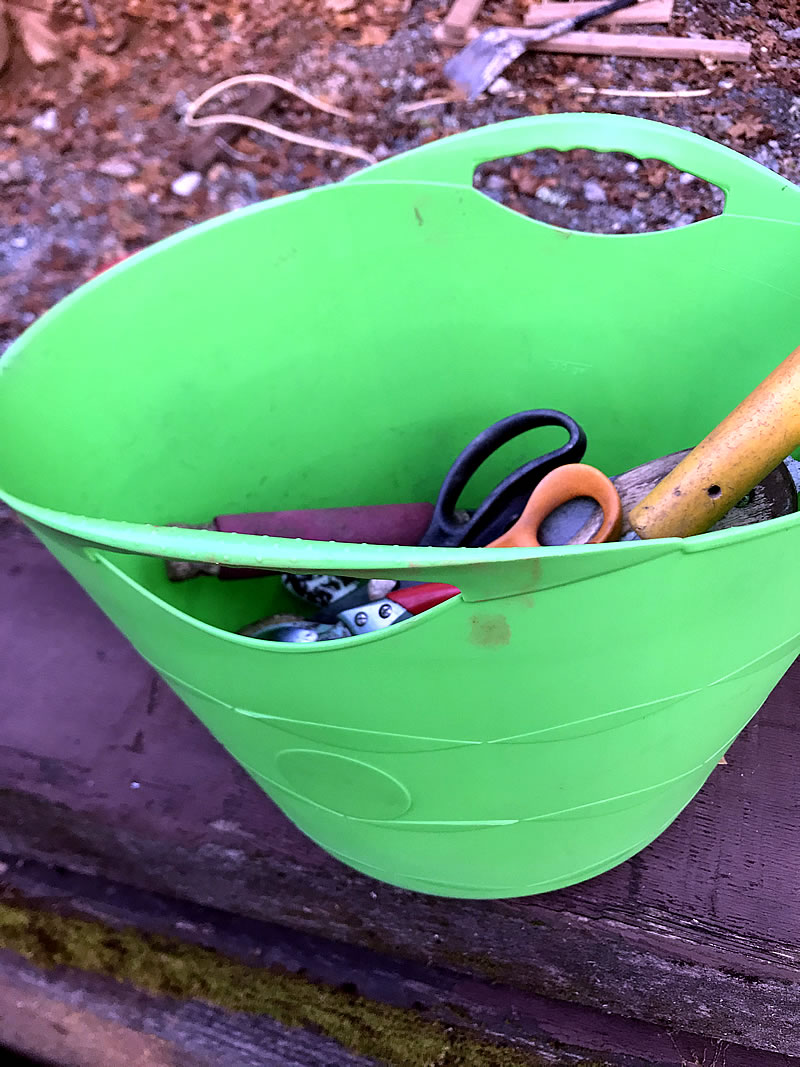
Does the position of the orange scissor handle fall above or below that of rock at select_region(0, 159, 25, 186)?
below

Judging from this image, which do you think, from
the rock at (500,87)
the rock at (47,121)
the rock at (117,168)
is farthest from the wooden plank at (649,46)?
the rock at (47,121)

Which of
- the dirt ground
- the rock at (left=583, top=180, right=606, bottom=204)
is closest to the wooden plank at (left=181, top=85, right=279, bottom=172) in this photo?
the dirt ground

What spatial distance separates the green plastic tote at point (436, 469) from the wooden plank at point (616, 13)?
1.41m

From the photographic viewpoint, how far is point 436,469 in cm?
88

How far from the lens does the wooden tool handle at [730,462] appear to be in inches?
20.8

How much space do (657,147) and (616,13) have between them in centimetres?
147

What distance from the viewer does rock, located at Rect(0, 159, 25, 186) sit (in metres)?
1.75

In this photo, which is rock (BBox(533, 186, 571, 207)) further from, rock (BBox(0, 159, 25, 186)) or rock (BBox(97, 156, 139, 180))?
rock (BBox(0, 159, 25, 186))

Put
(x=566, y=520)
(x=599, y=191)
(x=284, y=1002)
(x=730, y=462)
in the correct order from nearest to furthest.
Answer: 1. (x=730, y=462)
2. (x=566, y=520)
3. (x=284, y=1002)
4. (x=599, y=191)

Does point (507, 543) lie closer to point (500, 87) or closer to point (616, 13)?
point (500, 87)

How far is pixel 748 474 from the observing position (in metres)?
0.55

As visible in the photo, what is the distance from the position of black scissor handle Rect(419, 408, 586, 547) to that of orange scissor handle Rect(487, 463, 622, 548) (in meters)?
0.06

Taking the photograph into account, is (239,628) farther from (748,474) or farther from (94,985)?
(748,474)

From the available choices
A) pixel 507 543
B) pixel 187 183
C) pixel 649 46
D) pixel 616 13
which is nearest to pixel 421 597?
pixel 507 543
